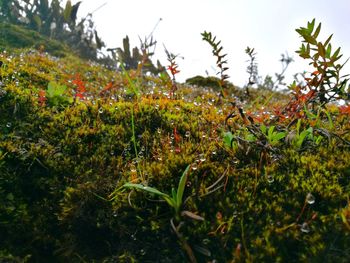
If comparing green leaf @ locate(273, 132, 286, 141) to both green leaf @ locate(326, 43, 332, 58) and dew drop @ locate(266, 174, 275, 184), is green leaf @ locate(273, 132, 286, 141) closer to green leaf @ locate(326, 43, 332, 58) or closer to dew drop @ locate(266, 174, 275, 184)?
dew drop @ locate(266, 174, 275, 184)

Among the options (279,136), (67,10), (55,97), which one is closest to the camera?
(279,136)

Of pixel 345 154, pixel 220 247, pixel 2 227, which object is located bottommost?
pixel 2 227

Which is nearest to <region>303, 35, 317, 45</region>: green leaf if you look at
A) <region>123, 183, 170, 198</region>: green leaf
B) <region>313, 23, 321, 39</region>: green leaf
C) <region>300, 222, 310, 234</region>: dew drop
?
<region>313, 23, 321, 39</region>: green leaf

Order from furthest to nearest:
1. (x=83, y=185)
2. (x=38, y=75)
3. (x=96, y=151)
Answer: (x=38, y=75) < (x=96, y=151) < (x=83, y=185)

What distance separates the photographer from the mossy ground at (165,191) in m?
2.42

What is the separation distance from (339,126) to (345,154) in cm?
89

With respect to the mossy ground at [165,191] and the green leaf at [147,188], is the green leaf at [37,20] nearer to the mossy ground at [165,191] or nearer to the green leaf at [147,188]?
the mossy ground at [165,191]

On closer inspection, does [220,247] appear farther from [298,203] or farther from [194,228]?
[298,203]

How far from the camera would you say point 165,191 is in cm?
287

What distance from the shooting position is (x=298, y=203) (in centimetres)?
256

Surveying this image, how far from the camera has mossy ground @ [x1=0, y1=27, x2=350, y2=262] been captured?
242 cm

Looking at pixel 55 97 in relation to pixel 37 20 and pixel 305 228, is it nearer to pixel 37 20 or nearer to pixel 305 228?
pixel 305 228

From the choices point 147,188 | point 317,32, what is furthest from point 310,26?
point 147,188

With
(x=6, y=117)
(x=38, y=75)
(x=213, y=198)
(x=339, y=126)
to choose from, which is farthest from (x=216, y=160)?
(x=38, y=75)
